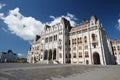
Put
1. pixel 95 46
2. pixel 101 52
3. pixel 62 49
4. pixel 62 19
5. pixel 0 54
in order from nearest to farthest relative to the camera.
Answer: pixel 101 52 < pixel 95 46 < pixel 62 49 < pixel 62 19 < pixel 0 54

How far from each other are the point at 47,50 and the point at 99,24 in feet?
112

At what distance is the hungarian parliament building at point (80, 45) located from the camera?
45.0m

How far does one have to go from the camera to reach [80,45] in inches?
1994

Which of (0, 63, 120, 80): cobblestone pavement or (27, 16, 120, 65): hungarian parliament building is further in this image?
(27, 16, 120, 65): hungarian parliament building

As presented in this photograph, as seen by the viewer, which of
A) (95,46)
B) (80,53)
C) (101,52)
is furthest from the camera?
(80,53)

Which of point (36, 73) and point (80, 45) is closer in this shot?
point (36, 73)

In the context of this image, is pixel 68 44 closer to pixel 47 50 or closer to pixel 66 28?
pixel 66 28

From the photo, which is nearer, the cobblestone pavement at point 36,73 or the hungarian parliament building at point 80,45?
the cobblestone pavement at point 36,73

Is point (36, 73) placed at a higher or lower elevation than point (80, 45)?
lower

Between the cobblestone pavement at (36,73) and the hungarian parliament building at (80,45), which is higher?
the hungarian parliament building at (80,45)

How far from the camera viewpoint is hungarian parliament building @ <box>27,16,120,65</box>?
1772 inches

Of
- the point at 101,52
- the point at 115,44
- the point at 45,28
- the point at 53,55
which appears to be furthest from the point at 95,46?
the point at 45,28

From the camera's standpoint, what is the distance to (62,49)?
53.4 m

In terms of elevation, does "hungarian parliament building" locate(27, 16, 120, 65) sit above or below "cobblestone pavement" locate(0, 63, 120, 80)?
above
